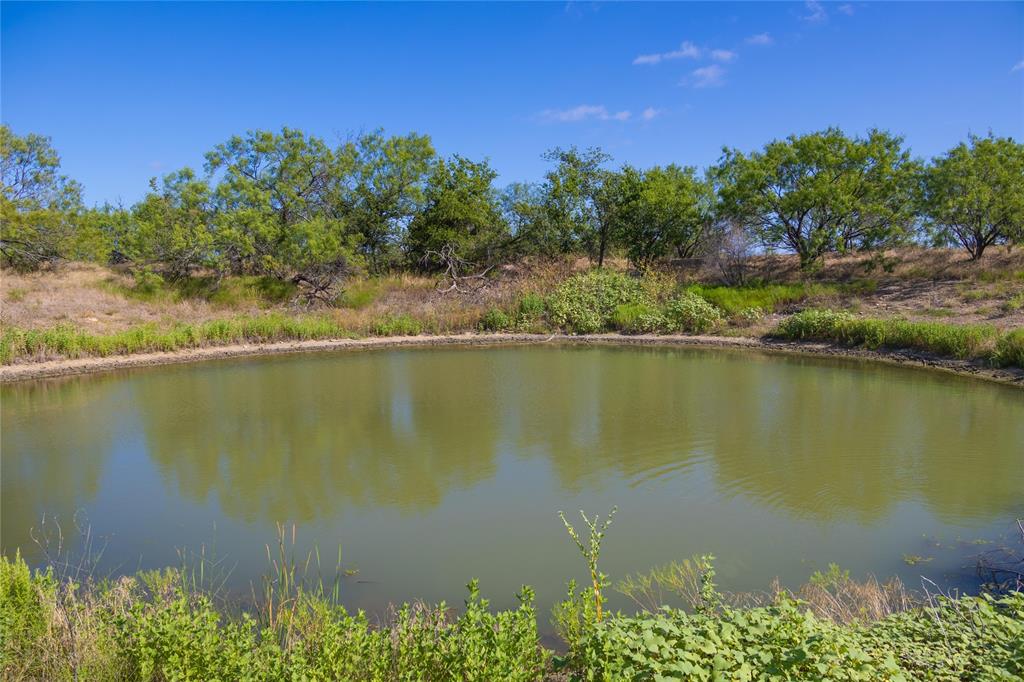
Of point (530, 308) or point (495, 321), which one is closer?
point (495, 321)

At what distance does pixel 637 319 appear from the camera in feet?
62.2

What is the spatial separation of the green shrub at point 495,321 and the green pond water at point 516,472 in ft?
20.2

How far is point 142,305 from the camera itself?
19234 millimetres

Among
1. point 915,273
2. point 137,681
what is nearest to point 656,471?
point 137,681

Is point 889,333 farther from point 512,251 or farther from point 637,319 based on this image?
point 512,251

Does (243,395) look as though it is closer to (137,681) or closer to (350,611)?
(350,611)

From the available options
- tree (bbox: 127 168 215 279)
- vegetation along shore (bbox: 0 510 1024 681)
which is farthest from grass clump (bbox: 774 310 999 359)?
tree (bbox: 127 168 215 279)

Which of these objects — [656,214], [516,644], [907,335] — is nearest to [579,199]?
[656,214]

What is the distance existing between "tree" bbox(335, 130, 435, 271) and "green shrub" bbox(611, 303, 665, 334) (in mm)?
8364

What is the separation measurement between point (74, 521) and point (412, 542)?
3292 mm

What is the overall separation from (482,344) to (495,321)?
5.33ft

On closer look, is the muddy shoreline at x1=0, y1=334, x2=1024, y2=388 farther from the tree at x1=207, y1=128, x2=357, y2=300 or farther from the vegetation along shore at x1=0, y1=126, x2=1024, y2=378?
the tree at x1=207, y1=128, x2=357, y2=300

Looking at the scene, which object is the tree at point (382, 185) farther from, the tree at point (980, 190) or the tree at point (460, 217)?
the tree at point (980, 190)

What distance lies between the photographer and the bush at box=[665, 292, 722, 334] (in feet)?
60.7
